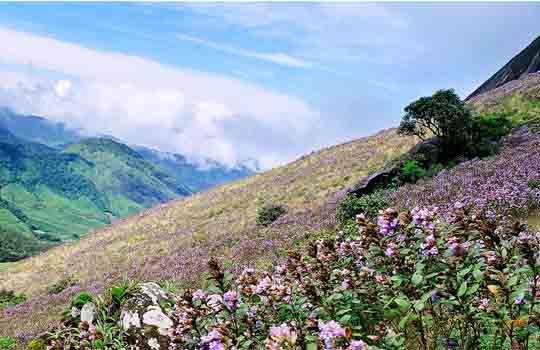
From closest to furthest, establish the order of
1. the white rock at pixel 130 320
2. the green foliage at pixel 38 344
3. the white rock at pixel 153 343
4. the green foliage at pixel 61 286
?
the white rock at pixel 153 343, the white rock at pixel 130 320, the green foliage at pixel 38 344, the green foliage at pixel 61 286

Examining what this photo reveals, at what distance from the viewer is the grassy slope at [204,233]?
18.0 meters

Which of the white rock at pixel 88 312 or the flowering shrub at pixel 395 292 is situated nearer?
the flowering shrub at pixel 395 292

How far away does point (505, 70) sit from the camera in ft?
192

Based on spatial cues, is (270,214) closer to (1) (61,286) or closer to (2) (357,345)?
(1) (61,286)

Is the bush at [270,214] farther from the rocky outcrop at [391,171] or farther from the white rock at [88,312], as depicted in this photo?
the white rock at [88,312]

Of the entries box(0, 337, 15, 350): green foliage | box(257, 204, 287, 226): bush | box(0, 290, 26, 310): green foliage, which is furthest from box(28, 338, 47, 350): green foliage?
box(0, 290, 26, 310): green foliage

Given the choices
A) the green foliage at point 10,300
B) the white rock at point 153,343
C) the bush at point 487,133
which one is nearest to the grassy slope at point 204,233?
the green foliage at point 10,300

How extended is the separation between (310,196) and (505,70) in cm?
4365

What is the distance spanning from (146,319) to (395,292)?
545 centimetres

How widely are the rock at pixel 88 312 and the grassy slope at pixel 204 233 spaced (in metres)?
5.94

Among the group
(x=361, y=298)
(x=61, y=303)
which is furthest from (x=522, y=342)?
(x=61, y=303)

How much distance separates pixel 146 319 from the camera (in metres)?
7.88

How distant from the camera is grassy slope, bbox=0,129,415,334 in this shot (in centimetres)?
1805

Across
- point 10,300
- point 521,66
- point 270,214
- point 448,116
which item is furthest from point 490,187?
point 521,66
